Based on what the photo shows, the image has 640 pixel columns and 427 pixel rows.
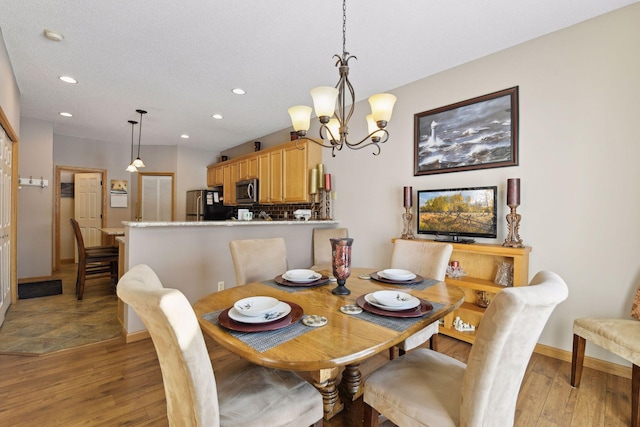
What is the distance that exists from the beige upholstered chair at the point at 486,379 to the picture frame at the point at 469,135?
1853 millimetres

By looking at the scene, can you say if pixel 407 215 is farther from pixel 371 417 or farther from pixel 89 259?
pixel 89 259

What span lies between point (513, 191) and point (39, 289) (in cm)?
583

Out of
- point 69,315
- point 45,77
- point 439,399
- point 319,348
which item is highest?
point 45,77

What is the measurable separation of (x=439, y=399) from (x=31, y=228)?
19.6 feet

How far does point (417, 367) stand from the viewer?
1.32m

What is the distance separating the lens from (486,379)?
0.93 meters

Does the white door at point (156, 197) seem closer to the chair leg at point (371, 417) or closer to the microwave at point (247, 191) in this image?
the microwave at point (247, 191)

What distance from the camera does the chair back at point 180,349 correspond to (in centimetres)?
81

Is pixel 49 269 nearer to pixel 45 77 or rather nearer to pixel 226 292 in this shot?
pixel 45 77

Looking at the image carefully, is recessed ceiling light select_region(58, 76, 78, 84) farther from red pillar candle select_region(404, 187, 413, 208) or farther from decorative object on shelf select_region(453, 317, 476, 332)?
decorative object on shelf select_region(453, 317, 476, 332)

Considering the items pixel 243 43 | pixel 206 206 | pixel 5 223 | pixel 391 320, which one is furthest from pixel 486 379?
pixel 206 206

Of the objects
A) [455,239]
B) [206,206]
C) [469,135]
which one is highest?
[469,135]

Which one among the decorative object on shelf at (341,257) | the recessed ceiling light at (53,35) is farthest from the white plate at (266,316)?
the recessed ceiling light at (53,35)

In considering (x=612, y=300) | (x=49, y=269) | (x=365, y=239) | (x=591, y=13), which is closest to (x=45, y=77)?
(x=49, y=269)
